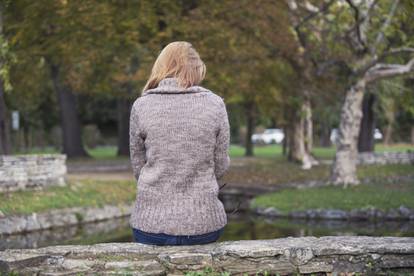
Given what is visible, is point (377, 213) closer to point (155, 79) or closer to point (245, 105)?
point (155, 79)

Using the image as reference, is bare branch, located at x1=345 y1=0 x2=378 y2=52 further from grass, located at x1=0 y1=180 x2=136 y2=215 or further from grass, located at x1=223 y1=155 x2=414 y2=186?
grass, located at x1=0 y1=180 x2=136 y2=215

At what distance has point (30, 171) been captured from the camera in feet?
53.4

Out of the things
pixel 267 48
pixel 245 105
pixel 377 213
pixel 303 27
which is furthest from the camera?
pixel 245 105

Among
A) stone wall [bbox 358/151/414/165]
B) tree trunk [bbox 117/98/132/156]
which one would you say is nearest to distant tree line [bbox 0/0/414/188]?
stone wall [bbox 358/151/414/165]

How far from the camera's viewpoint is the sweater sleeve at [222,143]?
5.12m

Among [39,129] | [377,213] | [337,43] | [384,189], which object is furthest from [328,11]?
[39,129]

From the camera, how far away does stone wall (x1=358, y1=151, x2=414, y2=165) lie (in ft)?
88.8

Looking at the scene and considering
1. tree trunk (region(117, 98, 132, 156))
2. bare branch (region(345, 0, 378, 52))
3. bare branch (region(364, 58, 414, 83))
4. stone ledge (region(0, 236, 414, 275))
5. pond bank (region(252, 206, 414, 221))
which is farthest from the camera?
tree trunk (region(117, 98, 132, 156))

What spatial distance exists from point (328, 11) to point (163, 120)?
16856 millimetres

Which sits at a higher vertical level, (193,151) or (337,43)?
(337,43)

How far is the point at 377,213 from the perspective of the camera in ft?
48.8

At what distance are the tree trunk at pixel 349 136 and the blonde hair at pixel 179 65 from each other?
13360 millimetres

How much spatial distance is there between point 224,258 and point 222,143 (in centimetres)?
91

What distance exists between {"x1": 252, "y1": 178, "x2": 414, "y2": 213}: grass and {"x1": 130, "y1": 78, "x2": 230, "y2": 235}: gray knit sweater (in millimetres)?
10657
